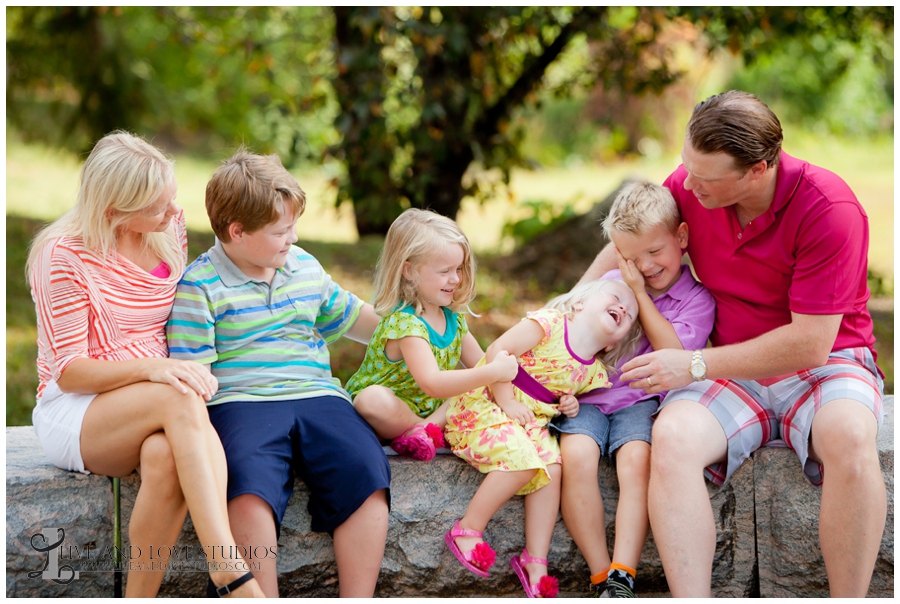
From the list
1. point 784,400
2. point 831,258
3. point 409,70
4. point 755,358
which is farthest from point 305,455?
point 409,70

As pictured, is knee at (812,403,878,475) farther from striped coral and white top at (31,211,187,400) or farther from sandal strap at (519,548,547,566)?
striped coral and white top at (31,211,187,400)

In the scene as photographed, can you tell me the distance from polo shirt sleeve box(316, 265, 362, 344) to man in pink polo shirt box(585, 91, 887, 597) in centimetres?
88

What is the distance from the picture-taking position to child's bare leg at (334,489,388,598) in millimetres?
2322

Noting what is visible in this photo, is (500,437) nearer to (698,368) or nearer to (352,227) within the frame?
(698,368)

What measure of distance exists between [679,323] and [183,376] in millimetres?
1452

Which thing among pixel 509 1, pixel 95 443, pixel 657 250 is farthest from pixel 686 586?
pixel 509 1

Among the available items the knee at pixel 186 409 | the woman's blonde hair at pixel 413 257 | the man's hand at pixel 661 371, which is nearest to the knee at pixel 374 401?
the woman's blonde hair at pixel 413 257

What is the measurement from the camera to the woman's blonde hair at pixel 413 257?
250 centimetres

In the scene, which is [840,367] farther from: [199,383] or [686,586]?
[199,383]

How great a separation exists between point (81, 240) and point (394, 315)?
886 mm

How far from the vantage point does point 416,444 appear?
2.51m

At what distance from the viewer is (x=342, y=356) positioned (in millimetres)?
5043

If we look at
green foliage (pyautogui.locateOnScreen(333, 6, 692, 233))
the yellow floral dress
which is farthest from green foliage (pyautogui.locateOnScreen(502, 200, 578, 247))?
the yellow floral dress

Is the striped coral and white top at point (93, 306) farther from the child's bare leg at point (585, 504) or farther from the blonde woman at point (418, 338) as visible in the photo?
the child's bare leg at point (585, 504)
